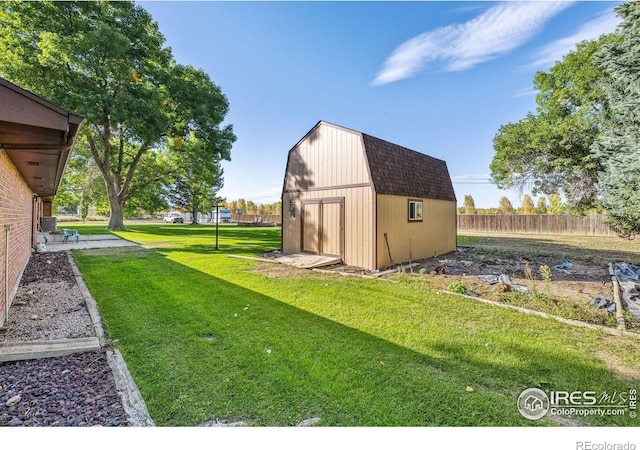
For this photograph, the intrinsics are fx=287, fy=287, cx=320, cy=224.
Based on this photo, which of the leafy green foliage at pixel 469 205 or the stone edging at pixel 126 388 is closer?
the stone edging at pixel 126 388

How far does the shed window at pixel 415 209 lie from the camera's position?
9.36 metres

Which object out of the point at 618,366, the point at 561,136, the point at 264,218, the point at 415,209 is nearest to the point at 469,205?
the point at 561,136

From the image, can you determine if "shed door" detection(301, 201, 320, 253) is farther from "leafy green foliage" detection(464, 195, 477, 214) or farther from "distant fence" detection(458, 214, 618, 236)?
"leafy green foliage" detection(464, 195, 477, 214)

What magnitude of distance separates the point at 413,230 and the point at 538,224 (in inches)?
743

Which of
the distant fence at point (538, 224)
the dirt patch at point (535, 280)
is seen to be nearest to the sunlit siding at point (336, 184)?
the dirt patch at point (535, 280)

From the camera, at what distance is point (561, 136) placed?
40.5 feet

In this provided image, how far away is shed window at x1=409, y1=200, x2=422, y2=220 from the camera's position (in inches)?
368

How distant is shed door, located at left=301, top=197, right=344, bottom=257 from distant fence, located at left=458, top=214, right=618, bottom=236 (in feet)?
63.6

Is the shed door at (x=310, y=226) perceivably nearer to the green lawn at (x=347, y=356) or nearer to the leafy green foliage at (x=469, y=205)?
the green lawn at (x=347, y=356)

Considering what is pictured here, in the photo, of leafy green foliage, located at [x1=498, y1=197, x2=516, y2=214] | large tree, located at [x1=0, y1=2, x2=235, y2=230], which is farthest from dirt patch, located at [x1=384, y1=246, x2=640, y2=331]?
leafy green foliage, located at [x1=498, y1=197, x2=516, y2=214]

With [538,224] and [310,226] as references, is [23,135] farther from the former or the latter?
[538,224]

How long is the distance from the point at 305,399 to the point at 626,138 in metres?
6.47
